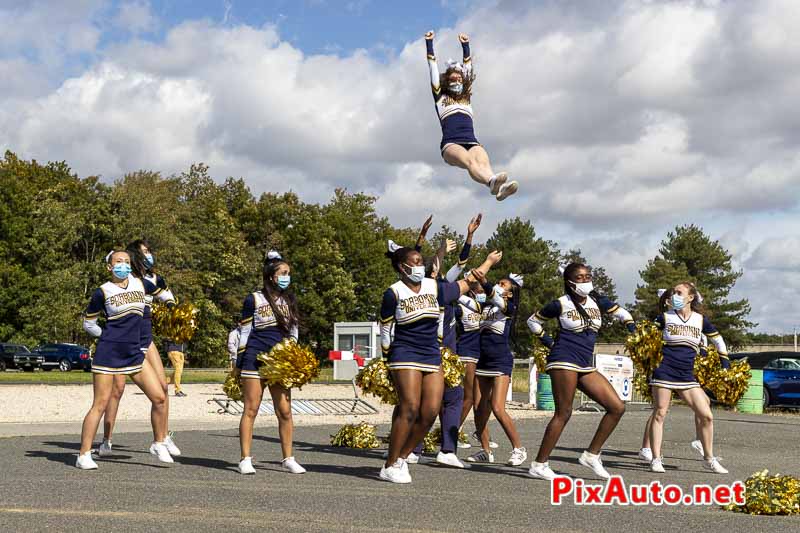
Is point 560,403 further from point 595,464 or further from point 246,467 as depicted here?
point 246,467

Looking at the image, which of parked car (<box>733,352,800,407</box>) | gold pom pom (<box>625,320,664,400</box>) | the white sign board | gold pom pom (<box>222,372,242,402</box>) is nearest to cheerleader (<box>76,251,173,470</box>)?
gold pom pom (<box>222,372,242,402</box>)

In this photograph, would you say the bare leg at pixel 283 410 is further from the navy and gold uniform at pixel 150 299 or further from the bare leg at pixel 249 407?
the navy and gold uniform at pixel 150 299

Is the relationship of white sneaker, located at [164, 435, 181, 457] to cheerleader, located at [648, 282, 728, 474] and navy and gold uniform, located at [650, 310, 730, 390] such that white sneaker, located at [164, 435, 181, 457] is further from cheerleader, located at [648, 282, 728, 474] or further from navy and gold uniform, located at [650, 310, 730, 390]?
navy and gold uniform, located at [650, 310, 730, 390]

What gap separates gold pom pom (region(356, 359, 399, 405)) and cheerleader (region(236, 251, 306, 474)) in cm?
74

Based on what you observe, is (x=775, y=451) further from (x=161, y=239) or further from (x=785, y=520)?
(x=161, y=239)

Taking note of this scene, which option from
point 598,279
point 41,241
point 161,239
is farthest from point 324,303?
point 598,279

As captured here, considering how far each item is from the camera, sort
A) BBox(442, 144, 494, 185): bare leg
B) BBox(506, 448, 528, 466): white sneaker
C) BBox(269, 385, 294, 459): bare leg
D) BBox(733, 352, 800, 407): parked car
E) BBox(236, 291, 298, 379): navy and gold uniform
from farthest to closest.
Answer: BBox(733, 352, 800, 407): parked car, BBox(506, 448, 528, 466): white sneaker, BBox(442, 144, 494, 185): bare leg, BBox(236, 291, 298, 379): navy and gold uniform, BBox(269, 385, 294, 459): bare leg

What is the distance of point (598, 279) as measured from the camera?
4178 inches

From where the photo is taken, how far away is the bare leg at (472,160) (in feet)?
30.2

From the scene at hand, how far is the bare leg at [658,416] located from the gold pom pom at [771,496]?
3.03 meters

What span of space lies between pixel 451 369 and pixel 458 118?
2.35 m

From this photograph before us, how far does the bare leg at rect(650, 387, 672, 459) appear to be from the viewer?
10297mm

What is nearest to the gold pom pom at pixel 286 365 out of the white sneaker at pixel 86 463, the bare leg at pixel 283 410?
the bare leg at pixel 283 410

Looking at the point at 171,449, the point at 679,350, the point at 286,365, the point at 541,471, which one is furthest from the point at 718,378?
the point at 171,449
